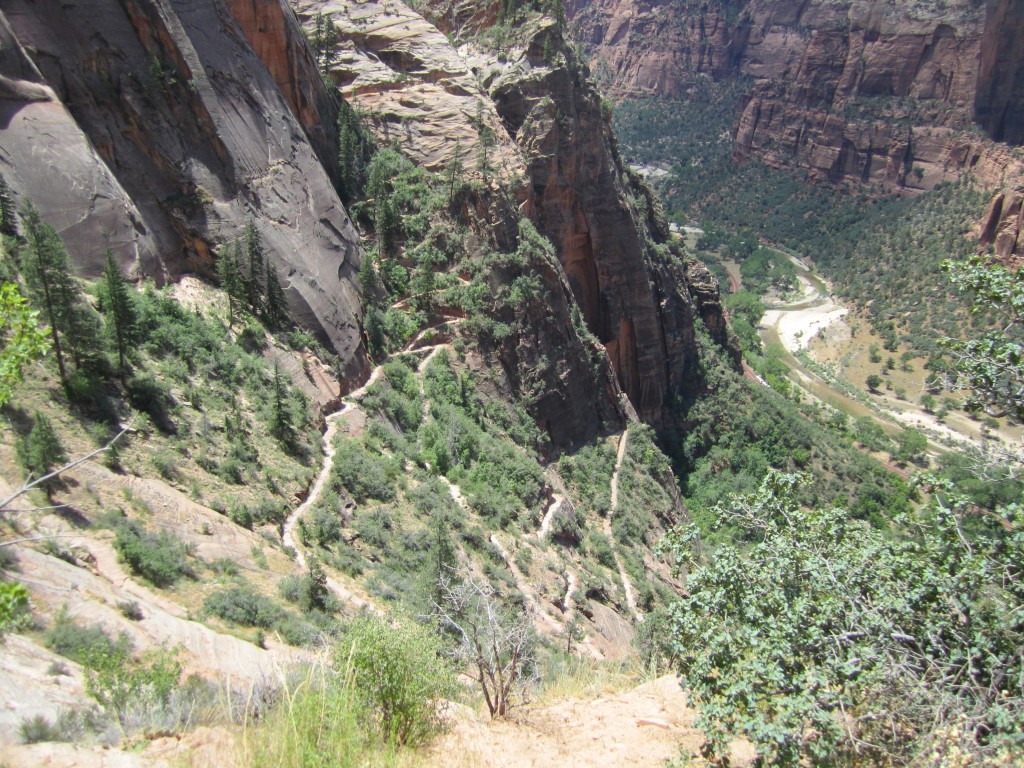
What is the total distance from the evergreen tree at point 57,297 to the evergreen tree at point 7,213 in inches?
84.3

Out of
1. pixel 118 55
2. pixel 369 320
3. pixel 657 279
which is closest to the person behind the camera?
pixel 118 55

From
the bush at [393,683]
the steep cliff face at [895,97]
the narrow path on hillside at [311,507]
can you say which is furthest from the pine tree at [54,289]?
the steep cliff face at [895,97]

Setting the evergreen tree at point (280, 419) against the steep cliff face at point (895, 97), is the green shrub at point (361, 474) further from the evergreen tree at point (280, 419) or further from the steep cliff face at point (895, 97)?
the steep cliff face at point (895, 97)

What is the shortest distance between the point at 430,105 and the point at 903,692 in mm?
42062

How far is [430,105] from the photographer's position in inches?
1667

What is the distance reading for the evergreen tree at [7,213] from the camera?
1939cm

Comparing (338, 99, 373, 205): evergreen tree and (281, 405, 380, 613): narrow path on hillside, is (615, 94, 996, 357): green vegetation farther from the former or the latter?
(281, 405, 380, 613): narrow path on hillside

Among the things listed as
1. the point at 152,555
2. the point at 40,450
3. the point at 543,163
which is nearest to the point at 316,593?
the point at 152,555

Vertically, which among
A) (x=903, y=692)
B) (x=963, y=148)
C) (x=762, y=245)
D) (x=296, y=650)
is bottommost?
(x=762, y=245)

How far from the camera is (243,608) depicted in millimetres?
14273

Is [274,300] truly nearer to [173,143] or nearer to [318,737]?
[173,143]

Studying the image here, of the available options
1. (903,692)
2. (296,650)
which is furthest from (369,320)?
(903,692)

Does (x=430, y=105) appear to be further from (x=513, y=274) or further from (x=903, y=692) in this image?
(x=903, y=692)

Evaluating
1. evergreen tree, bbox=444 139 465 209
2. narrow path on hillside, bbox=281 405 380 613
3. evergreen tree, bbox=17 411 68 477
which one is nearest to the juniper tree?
evergreen tree, bbox=17 411 68 477
